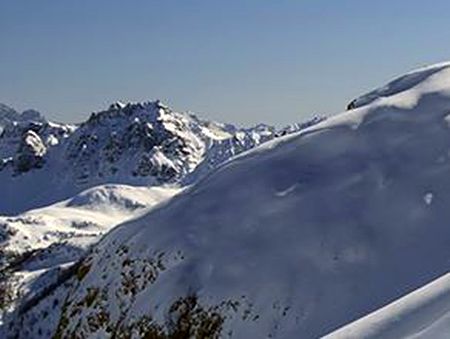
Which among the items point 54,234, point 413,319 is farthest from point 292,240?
point 54,234

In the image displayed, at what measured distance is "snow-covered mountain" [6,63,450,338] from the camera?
54.3 ft

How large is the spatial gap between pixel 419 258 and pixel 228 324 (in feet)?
13.6

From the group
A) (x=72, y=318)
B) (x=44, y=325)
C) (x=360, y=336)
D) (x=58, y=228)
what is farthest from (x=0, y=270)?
(x=360, y=336)

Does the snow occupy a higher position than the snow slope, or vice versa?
the snow

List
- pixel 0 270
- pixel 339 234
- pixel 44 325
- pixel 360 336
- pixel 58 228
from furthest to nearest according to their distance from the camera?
pixel 58 228 < pixel 0 270 < pixel 44 325 < pixel 339 234 < pixel 360 336

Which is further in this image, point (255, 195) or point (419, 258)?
point (255, 195)

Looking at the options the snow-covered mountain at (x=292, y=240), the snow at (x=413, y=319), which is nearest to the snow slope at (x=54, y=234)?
the snow-covered mountain at (x=292, y=240)

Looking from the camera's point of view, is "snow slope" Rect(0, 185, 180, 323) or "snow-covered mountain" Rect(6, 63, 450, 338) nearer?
"snow-covered mountain" Rect(6, 63, 450, 338)

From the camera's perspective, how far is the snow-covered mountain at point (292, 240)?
16547 millimetres

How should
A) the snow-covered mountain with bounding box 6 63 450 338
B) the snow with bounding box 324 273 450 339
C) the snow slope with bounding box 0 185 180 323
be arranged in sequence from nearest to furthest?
the snow with bounding box 324 273 450 339
the snow-covered mountain with bounding box 6 63 450 338
the snow slope with bounding box 0 185 180 323

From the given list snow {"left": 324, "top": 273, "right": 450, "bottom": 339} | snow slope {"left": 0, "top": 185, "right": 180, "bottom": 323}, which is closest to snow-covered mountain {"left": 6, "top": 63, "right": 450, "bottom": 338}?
Answer: snow {"left": 324, "top": 273, "right": 450, "bottom": 339}

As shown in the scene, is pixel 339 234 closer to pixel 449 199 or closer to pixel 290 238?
pixel 290 238

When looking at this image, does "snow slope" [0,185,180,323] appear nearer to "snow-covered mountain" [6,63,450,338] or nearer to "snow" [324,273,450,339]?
"snow-covered mountain" [6,63,450,338]

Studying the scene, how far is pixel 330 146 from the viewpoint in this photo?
21.1 meters
